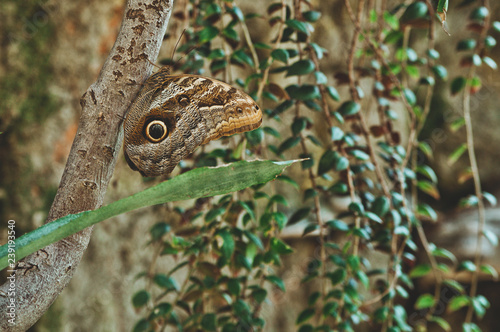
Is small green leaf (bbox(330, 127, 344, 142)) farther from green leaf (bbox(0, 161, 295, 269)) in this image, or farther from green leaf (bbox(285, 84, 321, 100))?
green leaf (bbox(0, 161, 295, 269))

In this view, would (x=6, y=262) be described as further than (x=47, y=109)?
No

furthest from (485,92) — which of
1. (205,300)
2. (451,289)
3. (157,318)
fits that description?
(157,318)

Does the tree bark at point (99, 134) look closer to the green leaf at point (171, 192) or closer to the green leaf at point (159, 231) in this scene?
the green leaf at point (171, 192)

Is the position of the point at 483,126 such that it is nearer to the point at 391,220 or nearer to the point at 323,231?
the point at 391,220

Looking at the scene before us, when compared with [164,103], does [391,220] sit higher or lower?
lower

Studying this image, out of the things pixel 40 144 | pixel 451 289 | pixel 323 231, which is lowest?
pixel 451 289

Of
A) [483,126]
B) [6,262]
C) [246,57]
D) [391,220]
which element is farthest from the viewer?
[483,126]

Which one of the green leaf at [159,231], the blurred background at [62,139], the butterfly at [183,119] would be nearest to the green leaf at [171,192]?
the butterfly at [183,119]
